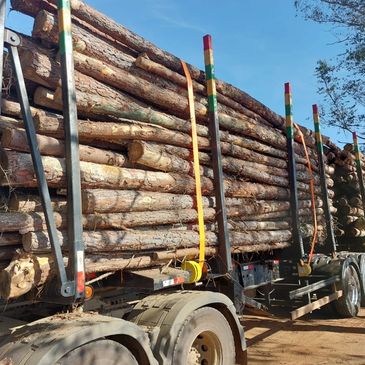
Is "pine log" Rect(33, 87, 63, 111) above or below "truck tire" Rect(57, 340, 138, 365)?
above

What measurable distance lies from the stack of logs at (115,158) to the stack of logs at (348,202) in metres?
5.93

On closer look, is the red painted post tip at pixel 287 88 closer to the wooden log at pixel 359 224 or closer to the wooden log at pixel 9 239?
the wooden log at pixel 359 224

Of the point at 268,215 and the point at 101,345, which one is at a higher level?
the point at 268,215

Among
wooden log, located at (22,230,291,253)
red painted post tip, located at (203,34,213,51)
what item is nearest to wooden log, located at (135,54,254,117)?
red painted post tip, located at (203,34,213,51)

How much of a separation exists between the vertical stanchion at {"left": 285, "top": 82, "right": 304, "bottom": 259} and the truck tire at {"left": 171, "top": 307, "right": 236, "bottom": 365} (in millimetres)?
3332

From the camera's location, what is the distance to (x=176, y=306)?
418 cm

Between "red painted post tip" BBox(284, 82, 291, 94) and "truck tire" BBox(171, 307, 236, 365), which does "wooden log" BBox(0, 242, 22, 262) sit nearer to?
"truck tire" BBox(171, 307, 236, 365)

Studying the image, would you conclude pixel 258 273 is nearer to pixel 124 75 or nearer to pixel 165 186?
pixel 165 186

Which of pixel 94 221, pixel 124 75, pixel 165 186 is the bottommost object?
pixel 94 221

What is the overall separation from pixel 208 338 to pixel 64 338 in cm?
195

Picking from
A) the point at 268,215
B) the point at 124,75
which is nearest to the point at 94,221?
the point at 124,75

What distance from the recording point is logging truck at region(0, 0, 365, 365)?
336 cm

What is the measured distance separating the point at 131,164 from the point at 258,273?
3.33 metres

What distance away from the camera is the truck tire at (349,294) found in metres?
8.63
